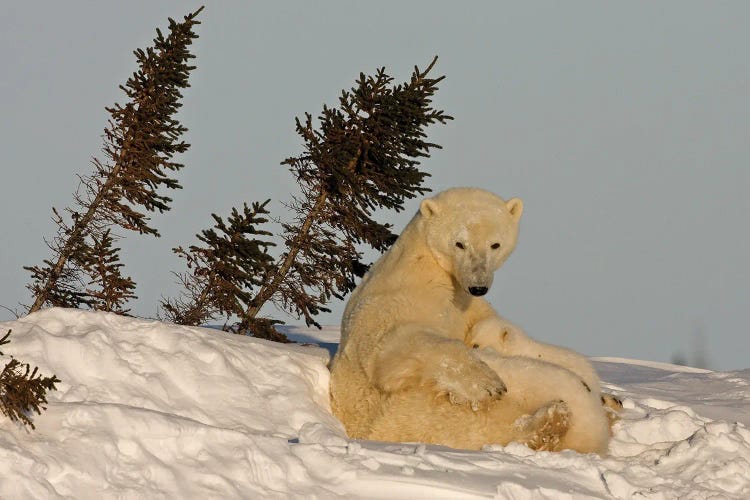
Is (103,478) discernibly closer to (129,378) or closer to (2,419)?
(2,419)

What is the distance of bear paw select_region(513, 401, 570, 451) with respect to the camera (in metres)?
8.29

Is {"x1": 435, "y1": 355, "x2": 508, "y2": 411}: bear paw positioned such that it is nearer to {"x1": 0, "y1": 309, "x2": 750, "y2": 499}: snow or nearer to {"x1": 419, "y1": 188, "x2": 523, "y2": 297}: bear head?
{"x1": 0, "y1": 309, "x2": 750, "y2": 499}: snow

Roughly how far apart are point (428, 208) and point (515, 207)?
2.65 ft

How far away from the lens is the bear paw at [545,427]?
8289 mm

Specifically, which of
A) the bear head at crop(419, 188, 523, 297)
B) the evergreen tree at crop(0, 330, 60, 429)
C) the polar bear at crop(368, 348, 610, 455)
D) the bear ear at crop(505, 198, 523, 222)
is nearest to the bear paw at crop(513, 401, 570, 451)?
the polar bear at crop(368, 348, 610, 455)

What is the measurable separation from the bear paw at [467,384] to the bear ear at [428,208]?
1.51 m

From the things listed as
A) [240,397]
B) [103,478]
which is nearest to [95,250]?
[240,397]

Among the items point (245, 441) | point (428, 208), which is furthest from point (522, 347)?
point (245, 441)

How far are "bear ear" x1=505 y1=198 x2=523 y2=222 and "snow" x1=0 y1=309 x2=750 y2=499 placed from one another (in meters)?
1.92

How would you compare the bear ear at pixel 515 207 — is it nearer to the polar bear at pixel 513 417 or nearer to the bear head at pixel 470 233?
the bear head at pixel 470 233

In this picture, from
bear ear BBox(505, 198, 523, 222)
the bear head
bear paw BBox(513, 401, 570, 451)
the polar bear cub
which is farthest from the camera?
bear ear BBox(505, 198, 523, 222)

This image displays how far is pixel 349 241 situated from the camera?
48.8 ft

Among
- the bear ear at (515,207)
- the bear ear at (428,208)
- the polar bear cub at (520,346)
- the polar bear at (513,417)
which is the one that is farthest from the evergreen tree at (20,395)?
the bear ear at (515,207)

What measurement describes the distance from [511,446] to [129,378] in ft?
9.35
